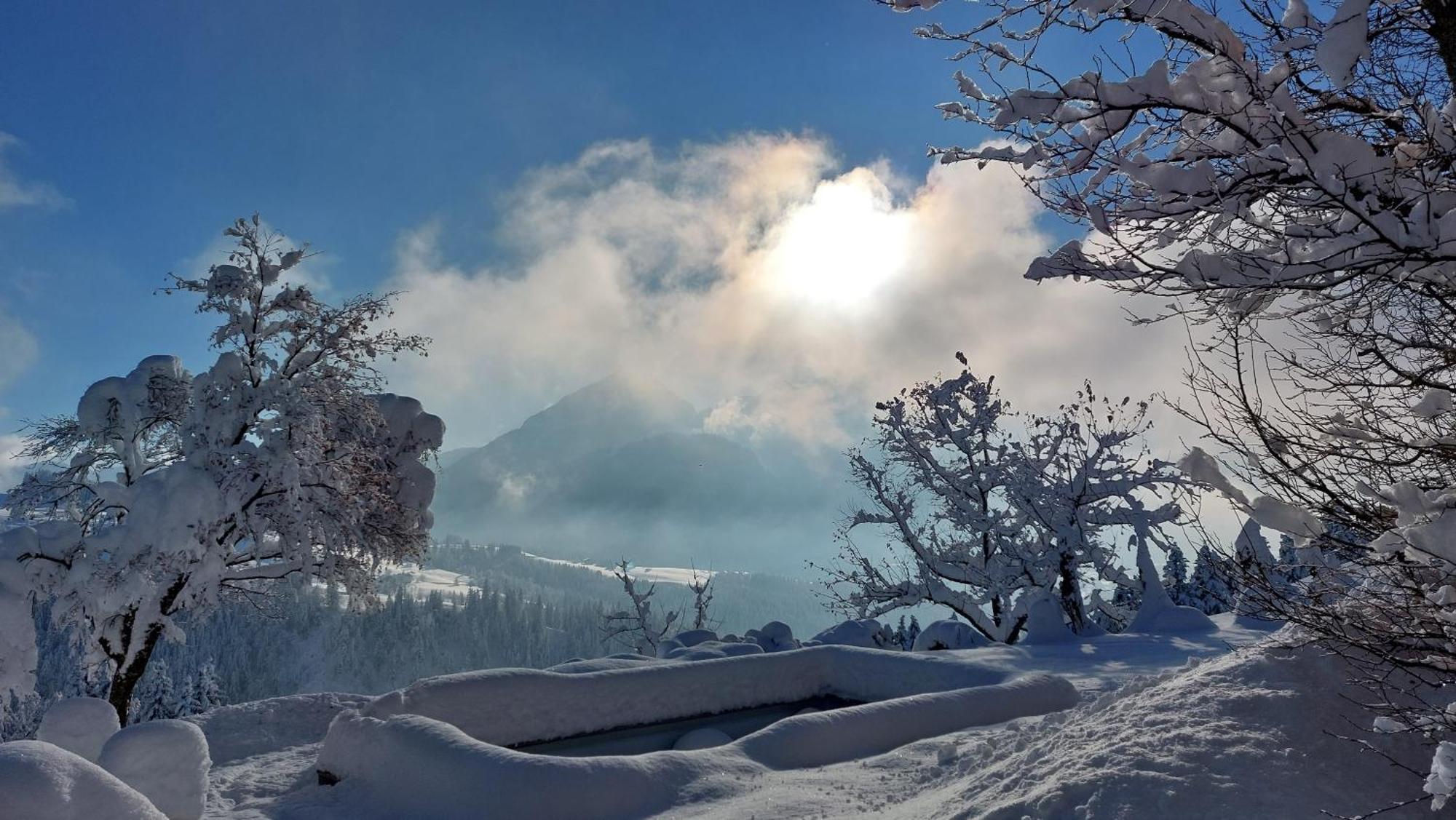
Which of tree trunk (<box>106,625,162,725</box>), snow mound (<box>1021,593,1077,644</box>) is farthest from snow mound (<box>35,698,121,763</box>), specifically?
snow mound (<box>1021,593,1077,644</box>)

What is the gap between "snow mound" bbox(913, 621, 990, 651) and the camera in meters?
18.1

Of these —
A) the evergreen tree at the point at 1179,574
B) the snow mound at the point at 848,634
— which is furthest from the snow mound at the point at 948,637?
the evergreen tree at the point at 1179,574

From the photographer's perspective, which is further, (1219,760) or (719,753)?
(719,753)

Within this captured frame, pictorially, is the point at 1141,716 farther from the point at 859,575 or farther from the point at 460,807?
the point at 859,575

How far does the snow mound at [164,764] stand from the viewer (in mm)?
7664

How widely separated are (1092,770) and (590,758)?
4844 millimetres

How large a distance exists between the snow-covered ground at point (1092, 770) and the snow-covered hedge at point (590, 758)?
42 mm

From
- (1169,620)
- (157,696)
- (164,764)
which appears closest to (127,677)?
(164,764)

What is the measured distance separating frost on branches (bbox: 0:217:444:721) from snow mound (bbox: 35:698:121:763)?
14.9 feet

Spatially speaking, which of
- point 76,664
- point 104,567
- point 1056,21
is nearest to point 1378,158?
point 1056,21

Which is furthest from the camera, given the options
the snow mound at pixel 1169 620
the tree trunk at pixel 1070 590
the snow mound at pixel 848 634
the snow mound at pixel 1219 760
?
the tree trunk at pixel 1070 590

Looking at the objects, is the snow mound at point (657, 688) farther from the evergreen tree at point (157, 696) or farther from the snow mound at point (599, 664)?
the evergreen tree at point (157, 696)

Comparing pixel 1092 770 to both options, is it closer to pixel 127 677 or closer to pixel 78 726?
pixel 78 726

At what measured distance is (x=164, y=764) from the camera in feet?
25.5
